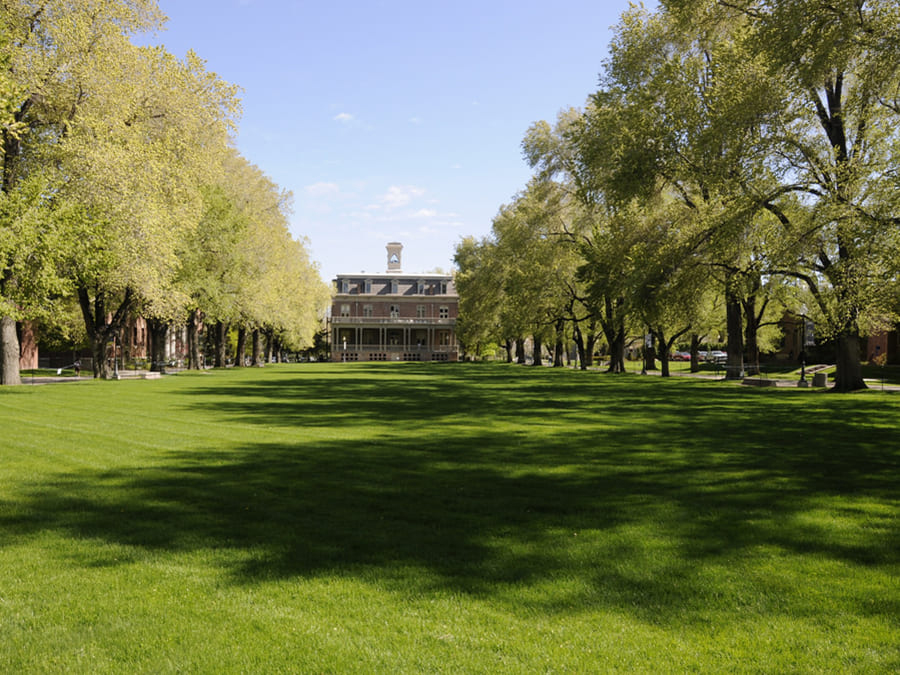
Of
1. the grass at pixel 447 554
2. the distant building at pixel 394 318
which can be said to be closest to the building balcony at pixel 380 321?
the distant building at pixel 394 318

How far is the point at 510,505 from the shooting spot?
7.64 meters

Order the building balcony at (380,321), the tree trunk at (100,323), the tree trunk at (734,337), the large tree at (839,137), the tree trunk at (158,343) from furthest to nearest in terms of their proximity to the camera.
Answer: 1. the building balcony at (380,321)
2. the tree trunk at (158,343)
3. the tree trunk at (734,337)
4. the tree trunk at (100,323)
5. the large tree at (839,137)

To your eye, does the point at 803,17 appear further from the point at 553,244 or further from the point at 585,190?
the point at 553,244

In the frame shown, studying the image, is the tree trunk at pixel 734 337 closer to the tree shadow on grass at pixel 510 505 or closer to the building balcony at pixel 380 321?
the tree shadow on grass at pixel 510 505

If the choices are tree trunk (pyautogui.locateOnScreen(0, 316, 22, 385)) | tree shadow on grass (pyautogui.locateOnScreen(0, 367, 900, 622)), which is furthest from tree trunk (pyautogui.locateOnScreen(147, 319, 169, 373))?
tree shadow on grass (pyautogui.locateOnScreen(0, 367, 900, 622))

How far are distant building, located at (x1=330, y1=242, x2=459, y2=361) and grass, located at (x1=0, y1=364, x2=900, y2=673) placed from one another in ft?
294

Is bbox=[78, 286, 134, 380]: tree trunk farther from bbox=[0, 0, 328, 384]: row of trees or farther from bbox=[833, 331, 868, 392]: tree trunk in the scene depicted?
bbox=[833, 331, 868, 392]: tree trunk

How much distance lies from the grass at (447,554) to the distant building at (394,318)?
3528 inches

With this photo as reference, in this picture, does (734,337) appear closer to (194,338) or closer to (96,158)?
(96,158)

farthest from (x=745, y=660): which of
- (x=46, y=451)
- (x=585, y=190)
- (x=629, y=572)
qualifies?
(x=585, y=190)

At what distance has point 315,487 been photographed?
8.55m

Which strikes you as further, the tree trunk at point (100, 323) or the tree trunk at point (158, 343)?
the tree trunk at point (158, 343)

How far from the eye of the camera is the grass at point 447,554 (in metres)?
4.20

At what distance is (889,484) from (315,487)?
7.56 metres
